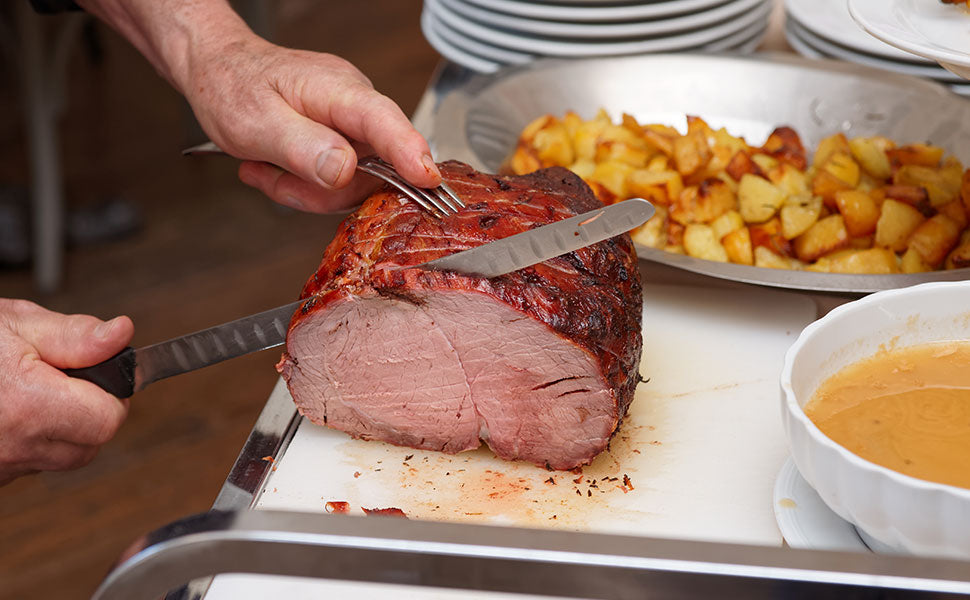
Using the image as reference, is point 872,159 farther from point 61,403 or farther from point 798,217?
point 61,403

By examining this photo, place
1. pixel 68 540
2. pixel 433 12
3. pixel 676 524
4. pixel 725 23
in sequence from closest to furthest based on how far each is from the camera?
pixel 676 524 → pixel 725 23 → pixel 433 12 → pixel 68 540

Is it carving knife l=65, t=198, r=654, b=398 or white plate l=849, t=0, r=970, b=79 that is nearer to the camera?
white plate l=849, t=0, r=970, b=79

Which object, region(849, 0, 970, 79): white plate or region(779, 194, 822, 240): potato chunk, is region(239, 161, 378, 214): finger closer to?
region(779, 194, 822, 240): potato chunk

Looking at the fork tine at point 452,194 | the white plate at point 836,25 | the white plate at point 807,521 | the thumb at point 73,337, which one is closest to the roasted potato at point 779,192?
the white plate at point 836,25

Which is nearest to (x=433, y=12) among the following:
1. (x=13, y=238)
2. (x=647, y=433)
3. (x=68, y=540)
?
(x=647, y=433)

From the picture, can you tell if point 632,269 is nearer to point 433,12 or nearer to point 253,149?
point 253,149

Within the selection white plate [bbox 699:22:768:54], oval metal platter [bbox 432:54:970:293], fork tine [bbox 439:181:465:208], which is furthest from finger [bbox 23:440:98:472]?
white plate [bbox 699:22:768:54]

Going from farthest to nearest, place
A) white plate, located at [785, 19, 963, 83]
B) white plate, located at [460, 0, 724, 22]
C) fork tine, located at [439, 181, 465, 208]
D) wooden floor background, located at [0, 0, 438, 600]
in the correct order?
wooden floor background, located at [0, 0, 438, 600], white plate, located at [460, 0, 724, 22], white plate, located at [785, 19, 963, 83], fork tine, located at [439, 181, 465, 208]

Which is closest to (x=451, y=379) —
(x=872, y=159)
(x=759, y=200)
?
(x=759, y=200)
